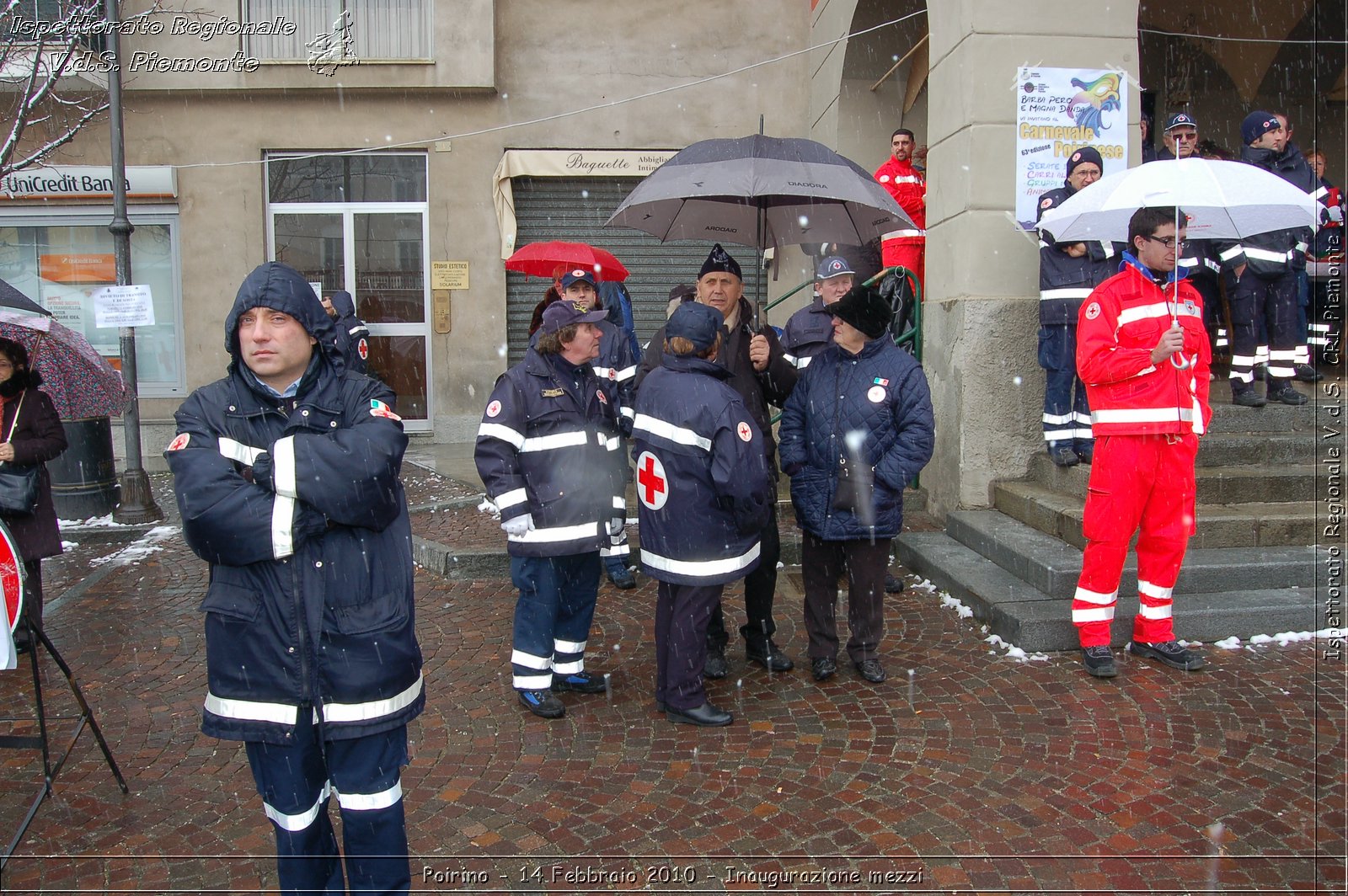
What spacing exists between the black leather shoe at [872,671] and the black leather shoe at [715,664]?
0.69 meters

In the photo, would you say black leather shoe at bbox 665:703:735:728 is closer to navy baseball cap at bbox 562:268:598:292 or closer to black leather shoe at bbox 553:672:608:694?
black leather shoe at bbox 553:672:608:694

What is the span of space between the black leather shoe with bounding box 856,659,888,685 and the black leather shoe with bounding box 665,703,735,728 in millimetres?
828

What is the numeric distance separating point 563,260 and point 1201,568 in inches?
208

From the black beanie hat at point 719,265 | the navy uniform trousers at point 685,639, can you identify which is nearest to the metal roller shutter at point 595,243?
the black beanie hat at point 719,265

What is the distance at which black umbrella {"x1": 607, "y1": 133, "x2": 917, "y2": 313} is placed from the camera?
4.62m

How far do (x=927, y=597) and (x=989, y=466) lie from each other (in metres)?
1.43

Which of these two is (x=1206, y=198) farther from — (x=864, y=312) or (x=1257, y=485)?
(x=1257, y=485)

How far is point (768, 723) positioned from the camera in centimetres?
450

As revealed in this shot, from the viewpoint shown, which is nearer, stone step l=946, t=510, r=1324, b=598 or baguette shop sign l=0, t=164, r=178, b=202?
stone step l=946, t=510, r=1324, b=598

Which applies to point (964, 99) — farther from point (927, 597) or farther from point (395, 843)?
point (395, 843)

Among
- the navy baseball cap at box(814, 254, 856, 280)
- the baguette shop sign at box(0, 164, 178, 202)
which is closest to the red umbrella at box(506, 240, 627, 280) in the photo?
the navy baseball cap at box(814, 254, 856, 280)

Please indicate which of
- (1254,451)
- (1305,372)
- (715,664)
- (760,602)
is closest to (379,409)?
(715,664)

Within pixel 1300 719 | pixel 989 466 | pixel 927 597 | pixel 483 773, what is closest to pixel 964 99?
pixel 989 466

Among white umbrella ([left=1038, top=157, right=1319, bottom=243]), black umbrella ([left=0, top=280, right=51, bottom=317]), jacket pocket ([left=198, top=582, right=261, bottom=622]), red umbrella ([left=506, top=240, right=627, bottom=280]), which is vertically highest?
red umbrella ([left=506, top=240, right=627, bottom=280])
